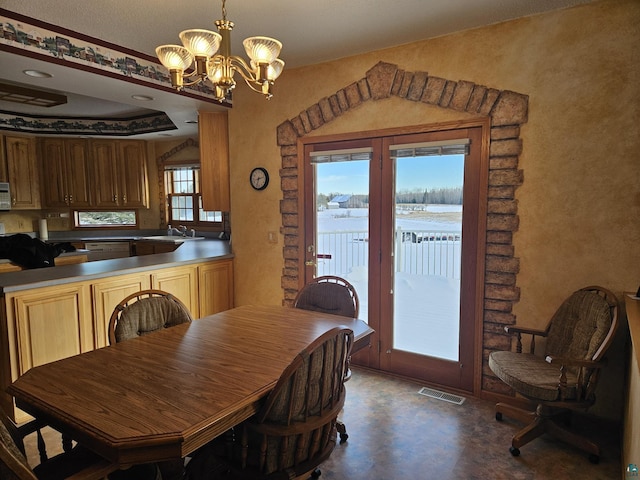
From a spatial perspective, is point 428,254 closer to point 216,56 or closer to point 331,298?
point 331,298

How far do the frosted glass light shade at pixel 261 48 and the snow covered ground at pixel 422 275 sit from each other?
5.59 ft

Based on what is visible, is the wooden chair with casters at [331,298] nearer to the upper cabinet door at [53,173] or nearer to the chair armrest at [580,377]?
the chair armrest at [580,377]

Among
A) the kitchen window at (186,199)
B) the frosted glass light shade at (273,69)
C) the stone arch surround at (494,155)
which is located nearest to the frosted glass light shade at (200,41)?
the frosted glass light shade at (273,69)

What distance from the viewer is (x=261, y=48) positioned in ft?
6.20

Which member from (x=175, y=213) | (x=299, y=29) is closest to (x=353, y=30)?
(x=299, y=29)

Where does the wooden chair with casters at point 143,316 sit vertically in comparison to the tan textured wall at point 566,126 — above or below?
below

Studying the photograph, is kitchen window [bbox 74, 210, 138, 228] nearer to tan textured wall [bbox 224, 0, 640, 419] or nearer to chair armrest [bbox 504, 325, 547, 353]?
tan textured wall [bbox 224, 0, 640, 419]

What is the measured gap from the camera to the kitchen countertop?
2697 mm

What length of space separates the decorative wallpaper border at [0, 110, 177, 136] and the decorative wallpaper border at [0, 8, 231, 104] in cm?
227

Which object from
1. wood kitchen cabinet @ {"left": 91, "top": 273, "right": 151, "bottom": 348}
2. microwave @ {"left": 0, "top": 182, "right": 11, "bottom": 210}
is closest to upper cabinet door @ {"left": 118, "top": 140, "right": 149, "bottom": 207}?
microwave @ {"left": 0, "top": 182, "right": 11, "bottom": 210}

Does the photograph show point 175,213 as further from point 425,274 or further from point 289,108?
point 425,274

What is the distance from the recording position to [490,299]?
291cm

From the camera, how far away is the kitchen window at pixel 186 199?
252 inches

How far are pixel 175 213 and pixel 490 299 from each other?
5.31 m
